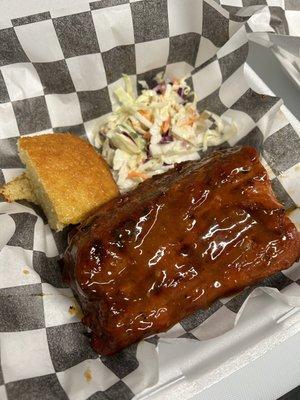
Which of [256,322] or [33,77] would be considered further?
[33,77]

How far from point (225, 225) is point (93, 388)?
0.88 metres

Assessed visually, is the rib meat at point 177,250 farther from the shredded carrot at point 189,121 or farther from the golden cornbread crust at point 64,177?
the shredded carrot at point 189,121

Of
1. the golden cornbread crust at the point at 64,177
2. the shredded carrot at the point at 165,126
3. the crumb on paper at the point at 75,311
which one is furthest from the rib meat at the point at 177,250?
the shredded carrot at the point at 165,126

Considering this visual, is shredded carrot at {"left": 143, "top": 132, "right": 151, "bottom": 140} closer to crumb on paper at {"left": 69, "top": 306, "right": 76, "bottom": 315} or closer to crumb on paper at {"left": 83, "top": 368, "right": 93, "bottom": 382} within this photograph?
crumb on paper at {"left": 69, "top": 306, "right": 76, "bottom": 315}

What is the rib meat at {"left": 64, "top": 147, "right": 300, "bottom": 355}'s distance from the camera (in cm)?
215

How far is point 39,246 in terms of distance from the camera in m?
2.44

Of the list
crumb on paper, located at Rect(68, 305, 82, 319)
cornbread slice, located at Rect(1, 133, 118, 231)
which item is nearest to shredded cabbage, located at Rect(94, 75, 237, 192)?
cornbread slice, located at Rect(1, 133, 118, 231)

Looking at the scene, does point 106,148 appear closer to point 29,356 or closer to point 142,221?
point 142,221

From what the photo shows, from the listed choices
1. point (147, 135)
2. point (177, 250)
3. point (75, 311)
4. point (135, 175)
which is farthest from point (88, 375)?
point (147, 135)

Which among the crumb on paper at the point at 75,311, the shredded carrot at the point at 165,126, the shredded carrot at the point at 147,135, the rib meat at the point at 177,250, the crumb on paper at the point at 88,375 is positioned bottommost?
the crumb on paper at the point at 88,375

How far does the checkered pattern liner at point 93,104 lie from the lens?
219 cm

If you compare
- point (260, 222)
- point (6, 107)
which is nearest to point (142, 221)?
point (260, 222)

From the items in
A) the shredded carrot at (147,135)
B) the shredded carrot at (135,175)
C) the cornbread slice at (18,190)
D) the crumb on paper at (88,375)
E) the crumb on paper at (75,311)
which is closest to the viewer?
the crumb on paper at (88,375)

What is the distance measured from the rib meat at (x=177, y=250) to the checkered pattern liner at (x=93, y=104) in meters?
0.13
